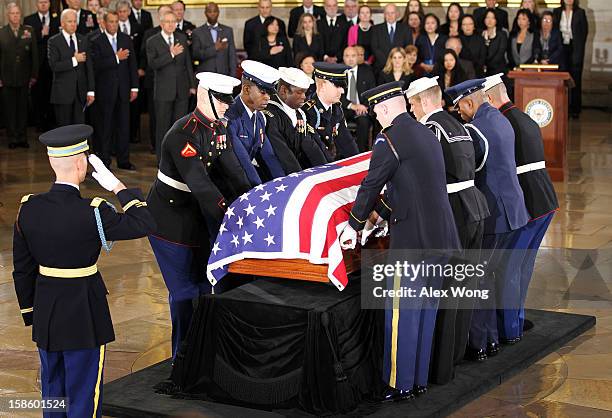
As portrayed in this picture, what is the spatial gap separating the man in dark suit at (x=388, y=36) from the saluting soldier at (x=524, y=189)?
22.3ft

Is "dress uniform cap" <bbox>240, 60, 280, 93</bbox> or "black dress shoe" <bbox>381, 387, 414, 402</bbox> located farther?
"dress uniform cap" <bbox>240, 60, 280, 93</bbox>

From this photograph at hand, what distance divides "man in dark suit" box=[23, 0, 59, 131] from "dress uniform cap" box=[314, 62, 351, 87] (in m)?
7.85

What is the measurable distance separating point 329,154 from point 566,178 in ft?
17.3

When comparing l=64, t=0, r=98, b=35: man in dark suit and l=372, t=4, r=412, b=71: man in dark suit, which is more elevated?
l=64, t=0, r=98, b=35: man in dark suit

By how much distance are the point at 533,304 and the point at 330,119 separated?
172 cm

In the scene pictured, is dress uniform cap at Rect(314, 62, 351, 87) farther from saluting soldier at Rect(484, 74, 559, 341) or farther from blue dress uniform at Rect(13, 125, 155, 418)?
blue dress uniform at Rect(13, 125, 155, 418)

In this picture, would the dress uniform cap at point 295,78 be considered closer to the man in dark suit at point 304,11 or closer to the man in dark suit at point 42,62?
the man in dark suit at point 42,62

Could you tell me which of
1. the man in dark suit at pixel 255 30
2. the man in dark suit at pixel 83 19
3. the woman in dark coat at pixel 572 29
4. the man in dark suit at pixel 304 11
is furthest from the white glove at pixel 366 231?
the woman in dark coat at pixel 572 29

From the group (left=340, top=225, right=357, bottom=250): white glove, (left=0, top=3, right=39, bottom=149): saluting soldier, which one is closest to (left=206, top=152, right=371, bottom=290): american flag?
(left=340, top=225, right=357, bottom=250): white glove

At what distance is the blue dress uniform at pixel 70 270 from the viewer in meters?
4.25

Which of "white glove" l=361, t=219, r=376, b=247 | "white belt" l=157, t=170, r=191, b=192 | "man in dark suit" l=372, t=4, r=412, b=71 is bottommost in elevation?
"white glove" l=361, t=219, r=376, b=247

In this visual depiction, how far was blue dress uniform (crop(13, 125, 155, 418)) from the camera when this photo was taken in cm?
425

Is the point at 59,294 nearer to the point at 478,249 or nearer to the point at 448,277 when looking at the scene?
the point at 448,277

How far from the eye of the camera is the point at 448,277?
17.3ft
